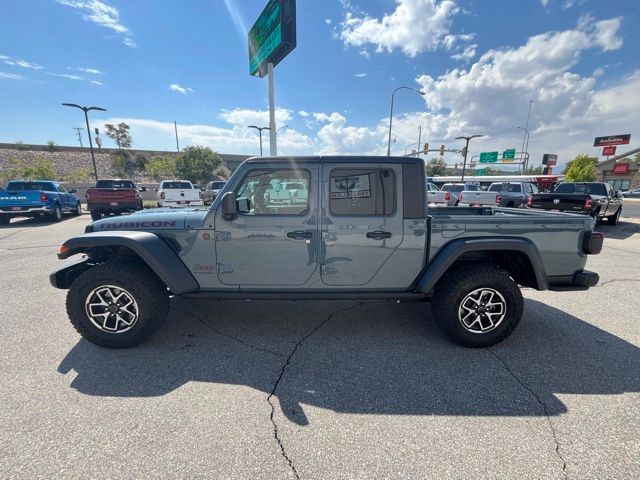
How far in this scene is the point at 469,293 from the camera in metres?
2.92

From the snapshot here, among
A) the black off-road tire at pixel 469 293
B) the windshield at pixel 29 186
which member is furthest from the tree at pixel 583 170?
the windshield at pixel 29 186

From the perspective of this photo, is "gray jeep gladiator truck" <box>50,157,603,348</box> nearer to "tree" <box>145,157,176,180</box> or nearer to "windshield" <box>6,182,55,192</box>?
"windshield" <box>6,182,55,192</box>

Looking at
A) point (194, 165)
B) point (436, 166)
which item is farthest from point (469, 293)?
point (436, 166)

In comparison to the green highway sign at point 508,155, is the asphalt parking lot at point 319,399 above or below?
below

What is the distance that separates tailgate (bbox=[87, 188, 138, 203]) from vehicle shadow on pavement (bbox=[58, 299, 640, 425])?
34.3 feet

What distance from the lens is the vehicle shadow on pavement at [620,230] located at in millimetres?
10062

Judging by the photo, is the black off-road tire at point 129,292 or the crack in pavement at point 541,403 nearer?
the crack in pavement at point 541,403

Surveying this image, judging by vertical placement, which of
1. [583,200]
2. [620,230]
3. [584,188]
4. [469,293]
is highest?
[584,188]

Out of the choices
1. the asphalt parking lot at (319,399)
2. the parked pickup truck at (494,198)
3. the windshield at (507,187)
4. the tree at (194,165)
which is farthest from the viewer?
the tree at (194,165)

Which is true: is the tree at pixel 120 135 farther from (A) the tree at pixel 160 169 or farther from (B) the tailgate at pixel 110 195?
(B) the tailgate at pixel 110 195

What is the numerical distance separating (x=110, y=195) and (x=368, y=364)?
42.4 ft

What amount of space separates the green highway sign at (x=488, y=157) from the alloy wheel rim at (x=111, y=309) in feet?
234

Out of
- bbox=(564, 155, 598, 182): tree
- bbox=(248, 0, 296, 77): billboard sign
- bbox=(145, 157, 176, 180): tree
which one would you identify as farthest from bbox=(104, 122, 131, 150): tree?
bbox=(564, 155, 598, 182): tree

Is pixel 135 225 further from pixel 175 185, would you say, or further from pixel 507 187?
pixel 507 187
